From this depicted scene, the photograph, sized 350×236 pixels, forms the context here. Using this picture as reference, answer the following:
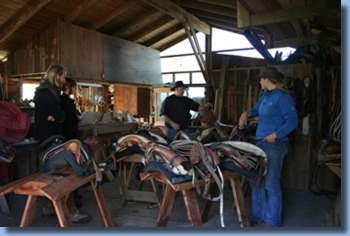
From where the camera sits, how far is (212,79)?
783cm

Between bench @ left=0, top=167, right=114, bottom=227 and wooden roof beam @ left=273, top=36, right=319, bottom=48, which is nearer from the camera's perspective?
bench @ left=0, top=167, right=114, bottom=227

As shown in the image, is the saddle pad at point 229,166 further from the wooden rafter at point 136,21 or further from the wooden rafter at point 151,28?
the wooden rafter at point 151,28

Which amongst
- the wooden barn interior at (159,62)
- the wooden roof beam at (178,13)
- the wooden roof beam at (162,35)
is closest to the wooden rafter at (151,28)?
the wooden barn interior at (159,62)

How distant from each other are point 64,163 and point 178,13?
517cm

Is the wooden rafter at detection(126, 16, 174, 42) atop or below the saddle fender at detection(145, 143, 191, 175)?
atop

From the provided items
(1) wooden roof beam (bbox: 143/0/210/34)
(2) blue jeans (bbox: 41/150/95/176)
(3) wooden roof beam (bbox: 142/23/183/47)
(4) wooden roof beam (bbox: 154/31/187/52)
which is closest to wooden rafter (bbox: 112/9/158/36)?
(1) wooden roof beam (bbox: 143/0/210/34)

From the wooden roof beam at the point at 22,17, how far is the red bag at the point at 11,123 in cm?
270

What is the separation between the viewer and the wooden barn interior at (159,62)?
10.4ft

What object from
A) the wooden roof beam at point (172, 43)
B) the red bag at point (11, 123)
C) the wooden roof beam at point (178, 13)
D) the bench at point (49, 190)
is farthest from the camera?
the wooden roof beam at point (172, 43)

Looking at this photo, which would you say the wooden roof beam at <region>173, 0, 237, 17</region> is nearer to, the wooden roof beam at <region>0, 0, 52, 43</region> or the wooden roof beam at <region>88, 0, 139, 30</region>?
the wooden roof beam at <region>88, 0, 139, 30</region>

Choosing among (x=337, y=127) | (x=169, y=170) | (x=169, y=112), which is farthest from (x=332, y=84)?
(x=169, y=170)

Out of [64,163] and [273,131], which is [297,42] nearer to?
[273,131]

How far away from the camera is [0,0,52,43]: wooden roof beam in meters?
5.17

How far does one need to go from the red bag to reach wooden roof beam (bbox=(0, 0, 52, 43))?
270 centimetres
